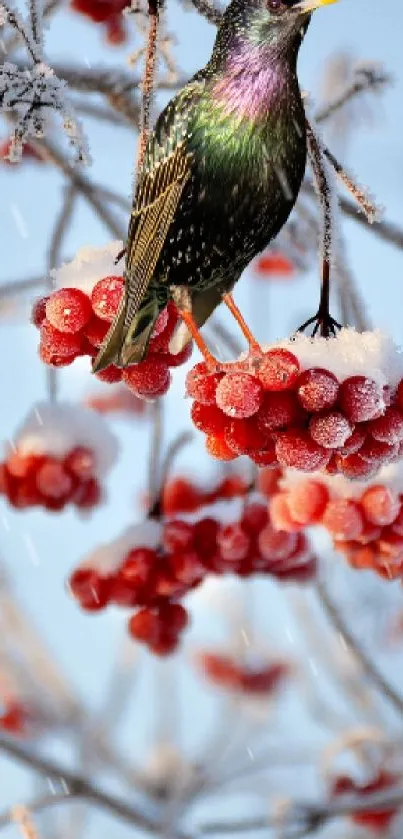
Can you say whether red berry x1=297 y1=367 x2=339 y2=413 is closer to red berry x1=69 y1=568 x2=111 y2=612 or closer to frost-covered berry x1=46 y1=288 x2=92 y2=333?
frost-covered berry x1=46 y1=288 x2=92 y2=333

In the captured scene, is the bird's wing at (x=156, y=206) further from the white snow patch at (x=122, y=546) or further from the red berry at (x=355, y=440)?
the white snow patch at (x=122, y=546)

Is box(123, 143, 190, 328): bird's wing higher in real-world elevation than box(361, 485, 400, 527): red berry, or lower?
higher

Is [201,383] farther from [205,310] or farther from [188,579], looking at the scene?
[188,579]

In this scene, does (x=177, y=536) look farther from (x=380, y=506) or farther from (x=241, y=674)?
(x=241, y=674)

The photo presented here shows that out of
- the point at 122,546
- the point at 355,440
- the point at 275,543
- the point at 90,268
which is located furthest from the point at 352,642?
the point at 90,268

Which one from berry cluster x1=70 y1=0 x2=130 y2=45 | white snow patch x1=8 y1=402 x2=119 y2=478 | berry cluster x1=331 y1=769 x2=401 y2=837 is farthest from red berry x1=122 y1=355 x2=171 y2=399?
berry cluster x1=331 y1=769 x2=401 y2=837

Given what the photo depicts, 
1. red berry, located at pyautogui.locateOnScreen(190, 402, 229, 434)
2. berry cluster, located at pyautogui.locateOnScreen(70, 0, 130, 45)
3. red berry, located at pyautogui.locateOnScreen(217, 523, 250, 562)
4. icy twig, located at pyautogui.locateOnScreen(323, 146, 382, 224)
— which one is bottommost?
red berry, located at pyautogui.locateOnScreen(217, 523, 250, 562)

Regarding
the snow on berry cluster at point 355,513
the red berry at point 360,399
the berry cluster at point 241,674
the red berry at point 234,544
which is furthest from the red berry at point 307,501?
the berry cluster at point 241,674
